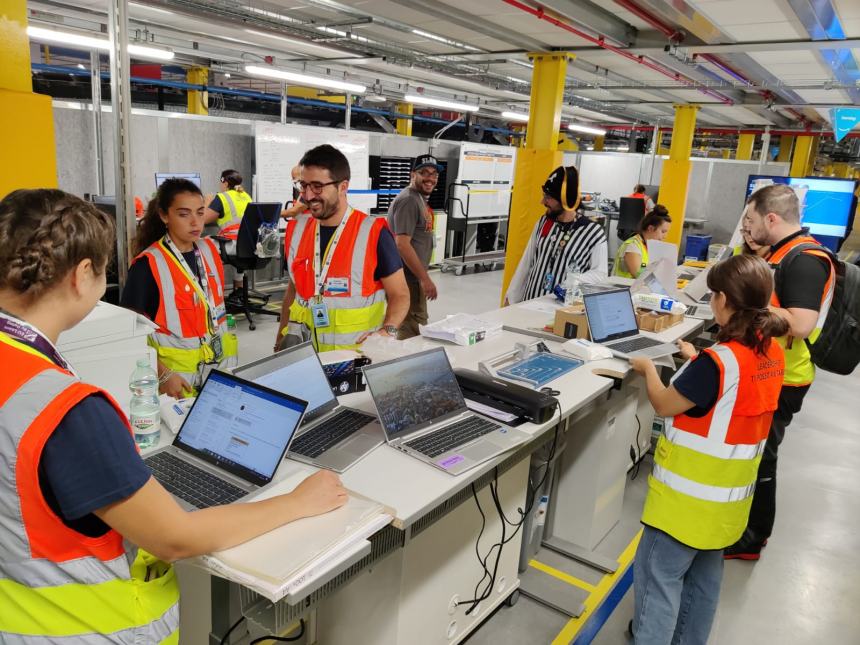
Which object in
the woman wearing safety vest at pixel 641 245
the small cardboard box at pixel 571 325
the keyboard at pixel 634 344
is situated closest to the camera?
the keyboard at pixel 634 344

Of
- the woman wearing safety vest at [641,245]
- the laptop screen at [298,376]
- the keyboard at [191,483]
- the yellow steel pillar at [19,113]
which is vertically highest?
the yellow steel pillar at [19,113]

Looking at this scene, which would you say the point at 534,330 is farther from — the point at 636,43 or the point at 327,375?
the point at 636,43

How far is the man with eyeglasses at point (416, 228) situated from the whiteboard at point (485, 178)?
243 inches

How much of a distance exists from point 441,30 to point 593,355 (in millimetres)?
4213

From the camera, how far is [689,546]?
6.63ft

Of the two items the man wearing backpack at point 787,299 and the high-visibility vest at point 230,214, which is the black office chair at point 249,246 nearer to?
the high-visibility vest at point 230,214

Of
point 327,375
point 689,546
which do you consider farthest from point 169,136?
point 689,546

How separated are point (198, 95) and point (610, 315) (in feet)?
30.2

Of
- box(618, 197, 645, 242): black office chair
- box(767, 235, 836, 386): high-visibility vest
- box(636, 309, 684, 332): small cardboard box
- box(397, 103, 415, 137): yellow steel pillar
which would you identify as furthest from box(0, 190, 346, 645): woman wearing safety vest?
box(397, 103, 415, 137): yellow steel pillar

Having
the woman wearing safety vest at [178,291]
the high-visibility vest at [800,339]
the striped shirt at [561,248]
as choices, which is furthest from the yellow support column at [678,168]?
the woman wearing safety vest at [178,291]

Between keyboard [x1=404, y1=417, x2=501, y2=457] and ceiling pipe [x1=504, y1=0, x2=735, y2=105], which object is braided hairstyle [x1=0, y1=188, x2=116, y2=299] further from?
ceiling pipe [x1=504, y1=0, x2=735, y2=105]

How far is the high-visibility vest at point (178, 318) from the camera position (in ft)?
7.86

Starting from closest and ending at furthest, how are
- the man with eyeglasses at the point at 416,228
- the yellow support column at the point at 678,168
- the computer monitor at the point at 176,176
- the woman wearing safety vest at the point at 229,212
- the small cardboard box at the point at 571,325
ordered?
the small cardboard box at the point at 571,325
the man with eyeglasses at the point at 416,228
the woman wearing safety vest at the point at 229,212
the computer monitor at the point at 176,176
the yellow support column at the point at 678,168

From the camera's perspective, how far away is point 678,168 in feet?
34.3
